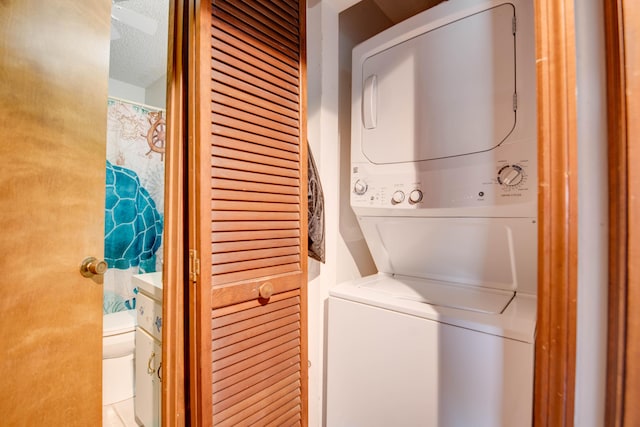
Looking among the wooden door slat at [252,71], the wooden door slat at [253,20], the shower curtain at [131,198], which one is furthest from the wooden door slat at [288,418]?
the shower curtain at [131,198]

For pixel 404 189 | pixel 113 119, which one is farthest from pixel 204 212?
pixel 113 119

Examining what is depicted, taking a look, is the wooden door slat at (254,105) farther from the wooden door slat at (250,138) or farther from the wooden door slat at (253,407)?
the wooden door slat at (253,407)

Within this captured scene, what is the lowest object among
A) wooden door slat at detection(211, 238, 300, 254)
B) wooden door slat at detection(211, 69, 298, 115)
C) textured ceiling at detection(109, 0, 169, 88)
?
wooden door slat at detection(211, 238, 300, 254)

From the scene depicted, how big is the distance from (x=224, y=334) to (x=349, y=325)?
0.60 m

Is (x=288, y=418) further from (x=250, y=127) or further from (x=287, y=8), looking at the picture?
(x=287, y=8)

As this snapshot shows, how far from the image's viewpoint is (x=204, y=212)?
927mm

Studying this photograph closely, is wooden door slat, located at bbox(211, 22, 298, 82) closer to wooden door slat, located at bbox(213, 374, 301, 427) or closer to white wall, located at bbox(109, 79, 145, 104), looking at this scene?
wooden door slat, located at bbox(213, 374, 301, 427)

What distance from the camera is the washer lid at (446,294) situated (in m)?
1.13

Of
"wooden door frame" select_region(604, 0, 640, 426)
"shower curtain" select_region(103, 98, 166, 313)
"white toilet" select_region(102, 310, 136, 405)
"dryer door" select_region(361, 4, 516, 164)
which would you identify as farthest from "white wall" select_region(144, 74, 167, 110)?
"wooden door frame" select_region(604, 0, 640, 426)

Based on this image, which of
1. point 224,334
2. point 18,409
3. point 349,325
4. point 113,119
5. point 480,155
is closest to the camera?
point 18,409

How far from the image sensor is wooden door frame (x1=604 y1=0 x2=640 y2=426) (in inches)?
21.1

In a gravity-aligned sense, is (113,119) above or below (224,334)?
above

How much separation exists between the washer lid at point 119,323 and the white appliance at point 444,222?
147cm

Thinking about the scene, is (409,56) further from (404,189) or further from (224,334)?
(224,334)
